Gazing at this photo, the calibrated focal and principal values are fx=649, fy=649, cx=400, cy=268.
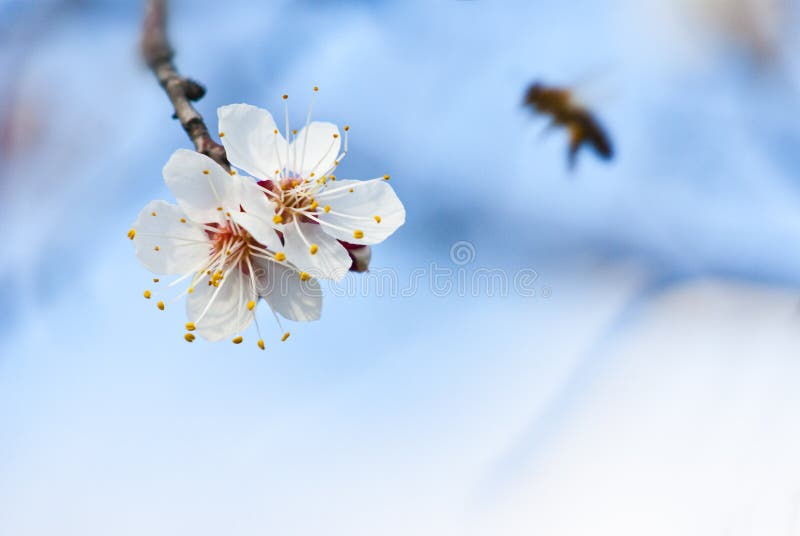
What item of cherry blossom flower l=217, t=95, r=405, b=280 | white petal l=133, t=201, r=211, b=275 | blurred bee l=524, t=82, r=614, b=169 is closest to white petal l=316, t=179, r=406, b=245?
cherry blossom flower l=217, t=95, r=405, b=280

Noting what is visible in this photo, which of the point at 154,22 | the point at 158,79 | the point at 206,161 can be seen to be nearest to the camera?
the point at 206,161

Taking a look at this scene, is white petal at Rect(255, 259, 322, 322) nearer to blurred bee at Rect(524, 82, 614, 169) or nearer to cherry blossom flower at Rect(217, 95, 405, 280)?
cherry blossom flower at Rect(217, 95, 405, 280)

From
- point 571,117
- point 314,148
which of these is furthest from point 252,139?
point 571,117

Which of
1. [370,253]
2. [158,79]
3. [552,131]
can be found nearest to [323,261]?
[370,253]

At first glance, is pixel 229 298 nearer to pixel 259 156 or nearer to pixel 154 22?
pixel 259 156

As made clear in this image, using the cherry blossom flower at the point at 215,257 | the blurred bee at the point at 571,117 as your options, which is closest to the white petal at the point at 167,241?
the cherry blossom flower at the point at 215,257
